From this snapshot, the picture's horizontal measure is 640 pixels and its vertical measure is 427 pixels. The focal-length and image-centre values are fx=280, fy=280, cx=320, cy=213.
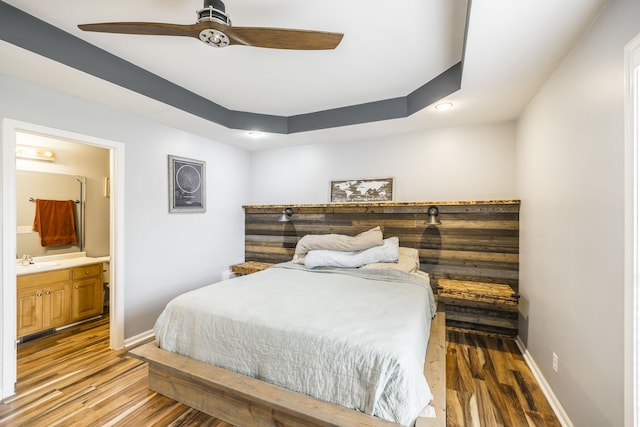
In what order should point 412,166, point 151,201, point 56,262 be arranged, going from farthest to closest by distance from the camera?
point 412,166
point 56,262
point 151,201

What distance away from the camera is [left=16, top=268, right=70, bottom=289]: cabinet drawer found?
109 inches

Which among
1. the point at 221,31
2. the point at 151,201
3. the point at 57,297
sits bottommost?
the point at 57,297

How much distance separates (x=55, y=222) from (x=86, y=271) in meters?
0.75

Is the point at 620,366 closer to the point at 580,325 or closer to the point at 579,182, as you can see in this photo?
the point at 580,325

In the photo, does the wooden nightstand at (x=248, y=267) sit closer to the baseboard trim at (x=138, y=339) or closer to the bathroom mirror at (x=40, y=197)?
the baseboard trim at (x=138, y=339)

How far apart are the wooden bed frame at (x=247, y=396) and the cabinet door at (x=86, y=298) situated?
1.97 meters

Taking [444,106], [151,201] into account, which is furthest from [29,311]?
[444,106]

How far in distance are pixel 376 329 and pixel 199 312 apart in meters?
1.21

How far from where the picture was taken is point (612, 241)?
1.29 metres

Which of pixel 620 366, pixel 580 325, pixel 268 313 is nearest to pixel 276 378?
pixel 268 313

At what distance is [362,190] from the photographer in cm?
370

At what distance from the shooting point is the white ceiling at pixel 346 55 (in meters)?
1.59

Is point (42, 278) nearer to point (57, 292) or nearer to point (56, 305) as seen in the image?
point (57, 292)

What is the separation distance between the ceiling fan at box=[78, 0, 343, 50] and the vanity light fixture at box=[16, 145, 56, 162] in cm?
268
